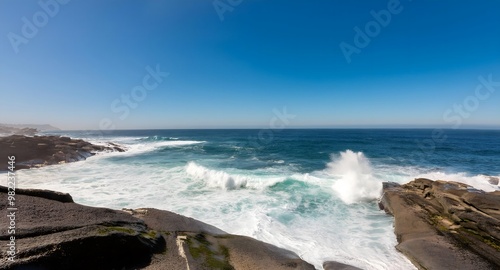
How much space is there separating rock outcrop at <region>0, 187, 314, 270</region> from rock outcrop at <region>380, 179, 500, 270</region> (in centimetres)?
559

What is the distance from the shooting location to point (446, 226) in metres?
11.3

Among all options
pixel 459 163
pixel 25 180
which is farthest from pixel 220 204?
pixel 459 163

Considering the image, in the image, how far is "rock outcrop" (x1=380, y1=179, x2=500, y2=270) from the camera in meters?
8.84

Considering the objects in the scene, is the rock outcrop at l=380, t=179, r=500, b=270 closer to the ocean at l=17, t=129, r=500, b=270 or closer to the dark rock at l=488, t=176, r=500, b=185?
the ocean at l=17, t=129, r=500, b=270

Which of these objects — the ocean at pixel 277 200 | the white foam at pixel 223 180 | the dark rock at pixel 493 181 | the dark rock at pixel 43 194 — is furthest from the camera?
the dark rock at pixel 493 181

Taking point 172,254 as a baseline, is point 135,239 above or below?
above

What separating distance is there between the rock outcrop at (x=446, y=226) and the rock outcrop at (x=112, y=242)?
18.4 ft

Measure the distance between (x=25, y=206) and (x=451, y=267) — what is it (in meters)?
14.4

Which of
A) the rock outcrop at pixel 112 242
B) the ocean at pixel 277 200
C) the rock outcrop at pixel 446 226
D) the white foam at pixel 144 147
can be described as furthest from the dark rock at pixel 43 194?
the white foam at pixel 144 147

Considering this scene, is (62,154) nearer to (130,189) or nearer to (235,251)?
(130,189)

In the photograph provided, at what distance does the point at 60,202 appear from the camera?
306 inches

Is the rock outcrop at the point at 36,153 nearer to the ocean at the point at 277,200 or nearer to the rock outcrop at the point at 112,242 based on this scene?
the ocean at the point at 277,200

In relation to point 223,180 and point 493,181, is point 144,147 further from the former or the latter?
point 493,181

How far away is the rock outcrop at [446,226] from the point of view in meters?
8.84
